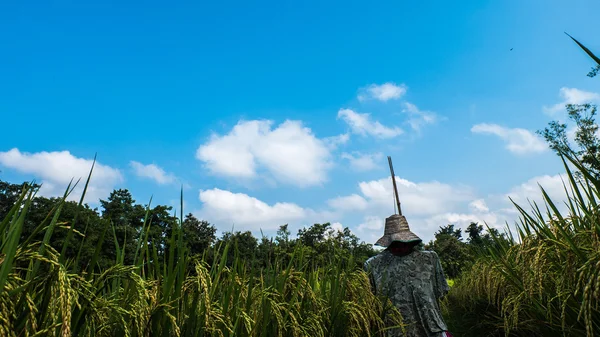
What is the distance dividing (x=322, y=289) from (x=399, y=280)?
1749mm

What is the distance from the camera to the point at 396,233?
623cm

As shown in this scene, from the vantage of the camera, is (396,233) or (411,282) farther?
(396,233)

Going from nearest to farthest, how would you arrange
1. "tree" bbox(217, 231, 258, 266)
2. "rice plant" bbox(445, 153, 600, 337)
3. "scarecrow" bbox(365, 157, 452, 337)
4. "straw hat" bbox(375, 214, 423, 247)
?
1. "rice plant" bbox(445, 153, 600, 337)
2. "tree" bbox(217, 231, 258, 266)
3. "scarecrow" bbox(365, 157, 452, 337)
4. "straw hat" bbox(375, 214, 423, 247)

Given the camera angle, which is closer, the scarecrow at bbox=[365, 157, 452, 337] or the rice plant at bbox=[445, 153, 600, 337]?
the rice plant at bbox=[445, 153, 600, 337]

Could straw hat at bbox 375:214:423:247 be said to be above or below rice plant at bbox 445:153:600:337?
above

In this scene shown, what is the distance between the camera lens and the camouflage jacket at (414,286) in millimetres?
5755

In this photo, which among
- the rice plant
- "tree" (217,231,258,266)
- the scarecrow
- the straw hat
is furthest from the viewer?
the straw hat

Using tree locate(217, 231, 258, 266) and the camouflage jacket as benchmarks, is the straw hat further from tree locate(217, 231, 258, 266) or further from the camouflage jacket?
tree locate(217, 231, 258, 266)

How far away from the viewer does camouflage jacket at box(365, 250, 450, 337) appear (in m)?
5.76

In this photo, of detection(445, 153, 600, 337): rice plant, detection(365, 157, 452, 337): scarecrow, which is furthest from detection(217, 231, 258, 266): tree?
detection(365, 157, 452, 337): scarecrow

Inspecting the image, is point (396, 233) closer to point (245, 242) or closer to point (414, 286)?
point (414, 286)

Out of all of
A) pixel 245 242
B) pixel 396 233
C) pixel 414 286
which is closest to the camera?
pixel 245 242

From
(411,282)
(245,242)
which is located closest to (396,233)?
(411,282)

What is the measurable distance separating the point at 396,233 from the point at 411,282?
67cm
